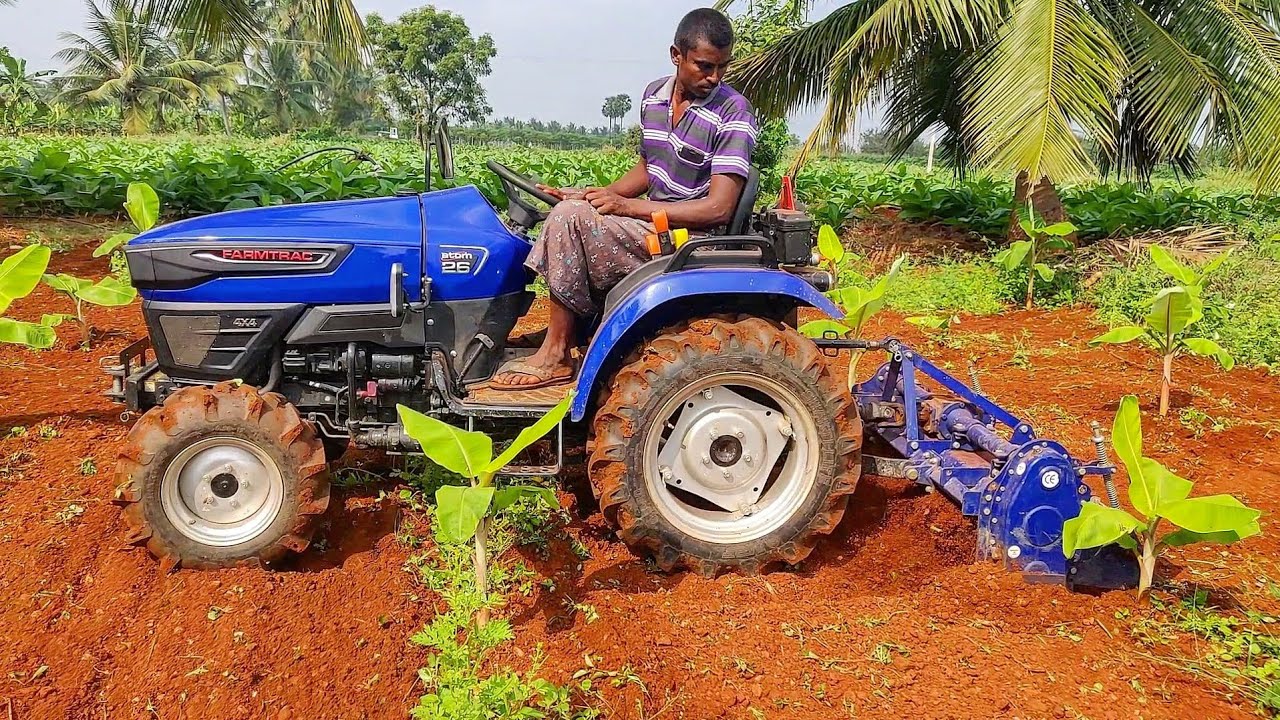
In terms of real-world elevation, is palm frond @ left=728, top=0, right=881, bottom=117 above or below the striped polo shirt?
above

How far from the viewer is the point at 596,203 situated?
10.4 ft

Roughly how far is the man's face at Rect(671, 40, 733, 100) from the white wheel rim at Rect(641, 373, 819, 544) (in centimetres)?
111

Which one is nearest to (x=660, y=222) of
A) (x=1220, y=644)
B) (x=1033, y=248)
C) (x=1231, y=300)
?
(x=1220, y=644)

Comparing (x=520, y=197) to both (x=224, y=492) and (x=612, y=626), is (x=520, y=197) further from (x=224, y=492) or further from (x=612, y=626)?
(x=612, y=626)

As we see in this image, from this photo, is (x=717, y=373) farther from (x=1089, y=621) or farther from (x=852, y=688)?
(x=1089, y=621)

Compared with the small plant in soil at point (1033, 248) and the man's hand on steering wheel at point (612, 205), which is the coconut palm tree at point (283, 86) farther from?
the man's hand on steering wheel at point (612, 205)

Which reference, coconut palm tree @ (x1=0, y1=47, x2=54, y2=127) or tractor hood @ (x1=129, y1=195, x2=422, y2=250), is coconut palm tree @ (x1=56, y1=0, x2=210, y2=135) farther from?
tractor hood @ (x1=129, y1=195, x2=422, y2=250)

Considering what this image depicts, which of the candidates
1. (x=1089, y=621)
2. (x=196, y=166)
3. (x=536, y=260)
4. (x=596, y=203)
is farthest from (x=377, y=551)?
(x=196, y=166)

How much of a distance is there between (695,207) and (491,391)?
1028 mm

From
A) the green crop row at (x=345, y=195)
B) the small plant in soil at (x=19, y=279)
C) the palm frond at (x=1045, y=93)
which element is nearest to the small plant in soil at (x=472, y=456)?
the small plant in soil at (x=19, y=279)

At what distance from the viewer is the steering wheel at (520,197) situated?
11.1ft

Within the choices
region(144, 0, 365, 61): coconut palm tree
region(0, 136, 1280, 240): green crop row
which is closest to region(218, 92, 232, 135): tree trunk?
region(0, 136, 1280, 240): green crop row

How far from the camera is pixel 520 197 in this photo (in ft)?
12.1

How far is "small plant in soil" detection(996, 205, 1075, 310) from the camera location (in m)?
7.41
